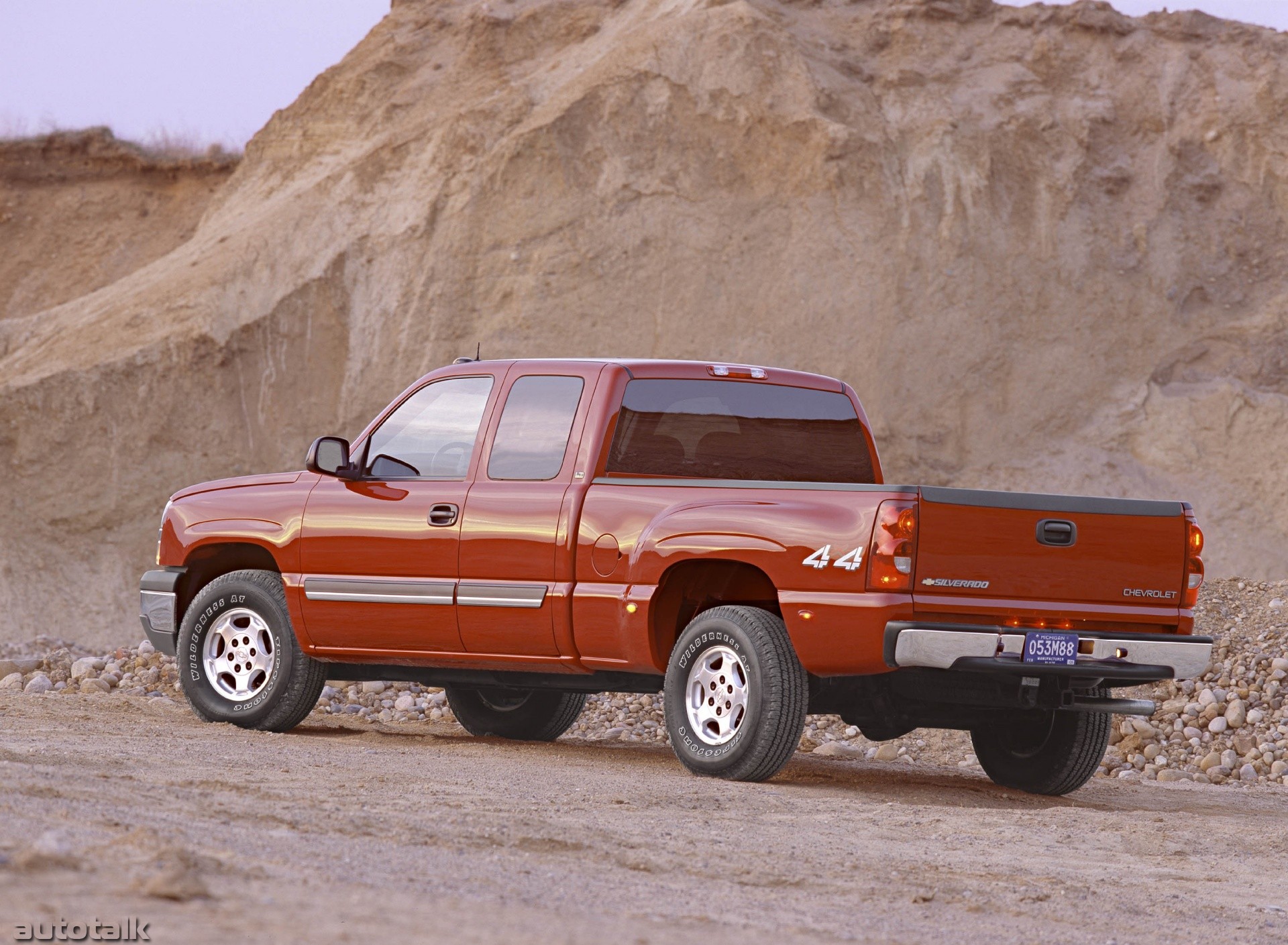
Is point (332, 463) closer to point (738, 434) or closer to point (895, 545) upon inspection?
point (738, 434)

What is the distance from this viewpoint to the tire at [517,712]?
1041 cm

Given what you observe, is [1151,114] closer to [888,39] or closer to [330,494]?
[888,39]

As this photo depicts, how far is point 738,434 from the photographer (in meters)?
8.75

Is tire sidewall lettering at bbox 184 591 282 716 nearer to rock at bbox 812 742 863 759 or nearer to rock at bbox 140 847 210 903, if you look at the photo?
rock at bbox 812 742 863 759

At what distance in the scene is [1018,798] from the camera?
8625 mm

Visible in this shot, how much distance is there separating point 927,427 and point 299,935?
19787mm

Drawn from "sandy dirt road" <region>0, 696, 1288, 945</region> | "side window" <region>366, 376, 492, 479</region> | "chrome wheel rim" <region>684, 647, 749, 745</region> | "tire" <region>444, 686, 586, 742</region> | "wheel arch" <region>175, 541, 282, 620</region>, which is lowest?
"tire" <region>444, 686, 586, 742</region>

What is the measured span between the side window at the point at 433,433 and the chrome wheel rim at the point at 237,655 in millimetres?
1216

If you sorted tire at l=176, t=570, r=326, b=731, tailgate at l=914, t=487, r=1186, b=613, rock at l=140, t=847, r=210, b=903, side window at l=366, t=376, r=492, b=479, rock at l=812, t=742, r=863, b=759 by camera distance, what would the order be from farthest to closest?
1. rock at l=812, t=742, r=863, b=759
2. tire at l=176, t=570, r=326, b=731
3. side window at l=366, t=376, r=492, b=479
4. tailgate at l=914, t=487, r=1186, b=613
5. rock at l=140, t=847, r=210, b=903

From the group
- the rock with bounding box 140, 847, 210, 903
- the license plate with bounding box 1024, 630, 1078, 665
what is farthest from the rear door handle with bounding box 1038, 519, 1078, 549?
the rock with bounding box 140, 847, 210, 903

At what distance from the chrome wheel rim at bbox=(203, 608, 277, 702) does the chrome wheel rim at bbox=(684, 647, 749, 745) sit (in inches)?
110

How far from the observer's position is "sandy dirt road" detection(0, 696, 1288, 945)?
409cm

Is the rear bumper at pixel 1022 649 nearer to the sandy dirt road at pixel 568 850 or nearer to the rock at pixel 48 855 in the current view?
the sandy dirt road at pixel 568 850

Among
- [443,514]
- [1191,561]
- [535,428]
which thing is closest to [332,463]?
[443,514]
